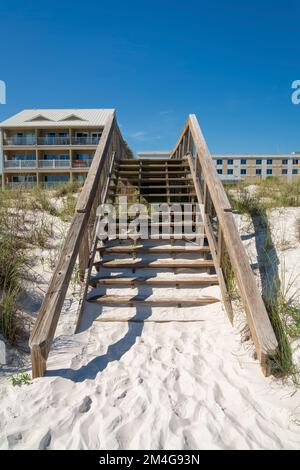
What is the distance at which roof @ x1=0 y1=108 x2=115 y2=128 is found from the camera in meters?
28.3

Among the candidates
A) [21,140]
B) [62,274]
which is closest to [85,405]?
[62,274]

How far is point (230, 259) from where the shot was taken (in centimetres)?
316

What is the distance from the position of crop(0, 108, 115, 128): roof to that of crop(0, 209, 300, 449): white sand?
27.3 m

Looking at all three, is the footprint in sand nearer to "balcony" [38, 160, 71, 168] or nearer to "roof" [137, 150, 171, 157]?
"balcony" [38, 160, 71, 168]

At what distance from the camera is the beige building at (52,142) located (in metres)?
27.7

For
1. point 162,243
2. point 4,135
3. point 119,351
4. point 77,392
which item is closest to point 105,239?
point 162,243

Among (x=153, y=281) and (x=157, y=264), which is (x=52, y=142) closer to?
(x=157, y=264)

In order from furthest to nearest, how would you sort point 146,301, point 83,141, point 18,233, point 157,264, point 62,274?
point 83,141
point 18,233
point 157,264
point 146,301
point 62,274

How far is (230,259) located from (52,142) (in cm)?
2873

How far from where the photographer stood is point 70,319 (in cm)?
312

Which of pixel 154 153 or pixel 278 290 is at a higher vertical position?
pixel 154 153

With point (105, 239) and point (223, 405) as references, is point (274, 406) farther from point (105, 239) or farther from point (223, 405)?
point (105, 239)

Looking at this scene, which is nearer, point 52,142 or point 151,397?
point 151,397

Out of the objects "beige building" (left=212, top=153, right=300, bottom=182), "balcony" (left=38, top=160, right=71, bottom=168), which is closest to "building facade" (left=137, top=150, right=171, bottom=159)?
"beige building" (left=212, top=153, right=300, bottom=182)
